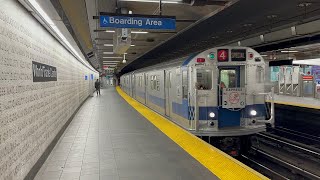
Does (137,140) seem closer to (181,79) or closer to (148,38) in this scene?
(181,79)

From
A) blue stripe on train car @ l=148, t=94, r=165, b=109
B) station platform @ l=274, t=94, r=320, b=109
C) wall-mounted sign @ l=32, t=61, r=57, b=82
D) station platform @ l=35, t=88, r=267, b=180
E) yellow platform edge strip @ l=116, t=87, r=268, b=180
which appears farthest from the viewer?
station platform @ l=274, t=94, r=320, b=109

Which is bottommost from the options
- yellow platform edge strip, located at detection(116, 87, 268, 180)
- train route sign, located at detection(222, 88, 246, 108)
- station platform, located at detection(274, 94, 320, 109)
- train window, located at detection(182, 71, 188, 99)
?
yellow platform edge strip, located at detection(116, 87, 268, 180)

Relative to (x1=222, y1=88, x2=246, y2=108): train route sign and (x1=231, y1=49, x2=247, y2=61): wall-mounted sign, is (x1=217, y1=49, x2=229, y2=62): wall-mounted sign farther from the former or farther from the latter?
(x1=222, y1=88, x2=246, y2=108): train route sign

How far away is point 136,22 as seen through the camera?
255 inches

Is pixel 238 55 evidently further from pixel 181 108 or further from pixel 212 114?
pixel 181 108

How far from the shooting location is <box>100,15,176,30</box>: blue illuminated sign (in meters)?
6.29

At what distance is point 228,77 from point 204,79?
0.76m

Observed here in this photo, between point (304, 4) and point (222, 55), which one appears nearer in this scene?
point (222, 55)

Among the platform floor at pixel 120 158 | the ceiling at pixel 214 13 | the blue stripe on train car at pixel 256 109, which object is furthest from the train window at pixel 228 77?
the platform floor at pixel 120 158

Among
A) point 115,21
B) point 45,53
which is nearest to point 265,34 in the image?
point 115,21

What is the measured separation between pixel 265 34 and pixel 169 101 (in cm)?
555

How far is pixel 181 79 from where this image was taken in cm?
777

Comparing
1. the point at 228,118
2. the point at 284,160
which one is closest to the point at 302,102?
the point at 284,160

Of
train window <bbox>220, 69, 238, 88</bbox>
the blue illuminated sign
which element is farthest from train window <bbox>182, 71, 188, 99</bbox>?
the blue illuminated sign
